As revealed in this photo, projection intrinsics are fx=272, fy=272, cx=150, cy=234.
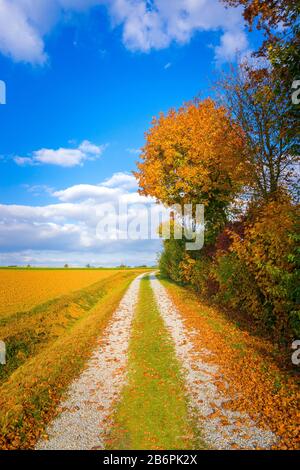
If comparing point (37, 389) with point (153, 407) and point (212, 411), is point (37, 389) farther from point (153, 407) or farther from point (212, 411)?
point (212, 411)

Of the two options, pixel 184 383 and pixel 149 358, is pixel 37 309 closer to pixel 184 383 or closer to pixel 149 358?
pixel 149 358

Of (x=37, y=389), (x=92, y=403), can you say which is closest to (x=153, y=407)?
(x=92, y=403)

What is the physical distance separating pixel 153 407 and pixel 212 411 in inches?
52.2

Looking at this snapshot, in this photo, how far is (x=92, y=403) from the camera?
6.56m

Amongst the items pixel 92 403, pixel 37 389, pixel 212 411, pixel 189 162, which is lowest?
pixel 37 389

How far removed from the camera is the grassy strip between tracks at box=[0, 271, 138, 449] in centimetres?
555

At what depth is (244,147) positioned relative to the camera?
13.9 meters

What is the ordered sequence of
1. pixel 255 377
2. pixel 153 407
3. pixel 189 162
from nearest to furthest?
pixel 153 407
pixel 255 377
pixel 189 162

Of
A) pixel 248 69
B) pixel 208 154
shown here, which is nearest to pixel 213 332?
pixel 208 154

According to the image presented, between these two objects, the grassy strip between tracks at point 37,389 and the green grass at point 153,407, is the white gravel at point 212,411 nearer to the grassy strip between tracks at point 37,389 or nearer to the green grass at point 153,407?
the green grass at point 153,407

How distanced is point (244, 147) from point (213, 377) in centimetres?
1092

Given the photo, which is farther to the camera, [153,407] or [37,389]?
Answer: [37,389]

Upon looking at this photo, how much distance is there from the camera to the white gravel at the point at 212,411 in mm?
4977

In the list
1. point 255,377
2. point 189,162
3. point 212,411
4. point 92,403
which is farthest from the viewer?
point 189,162
